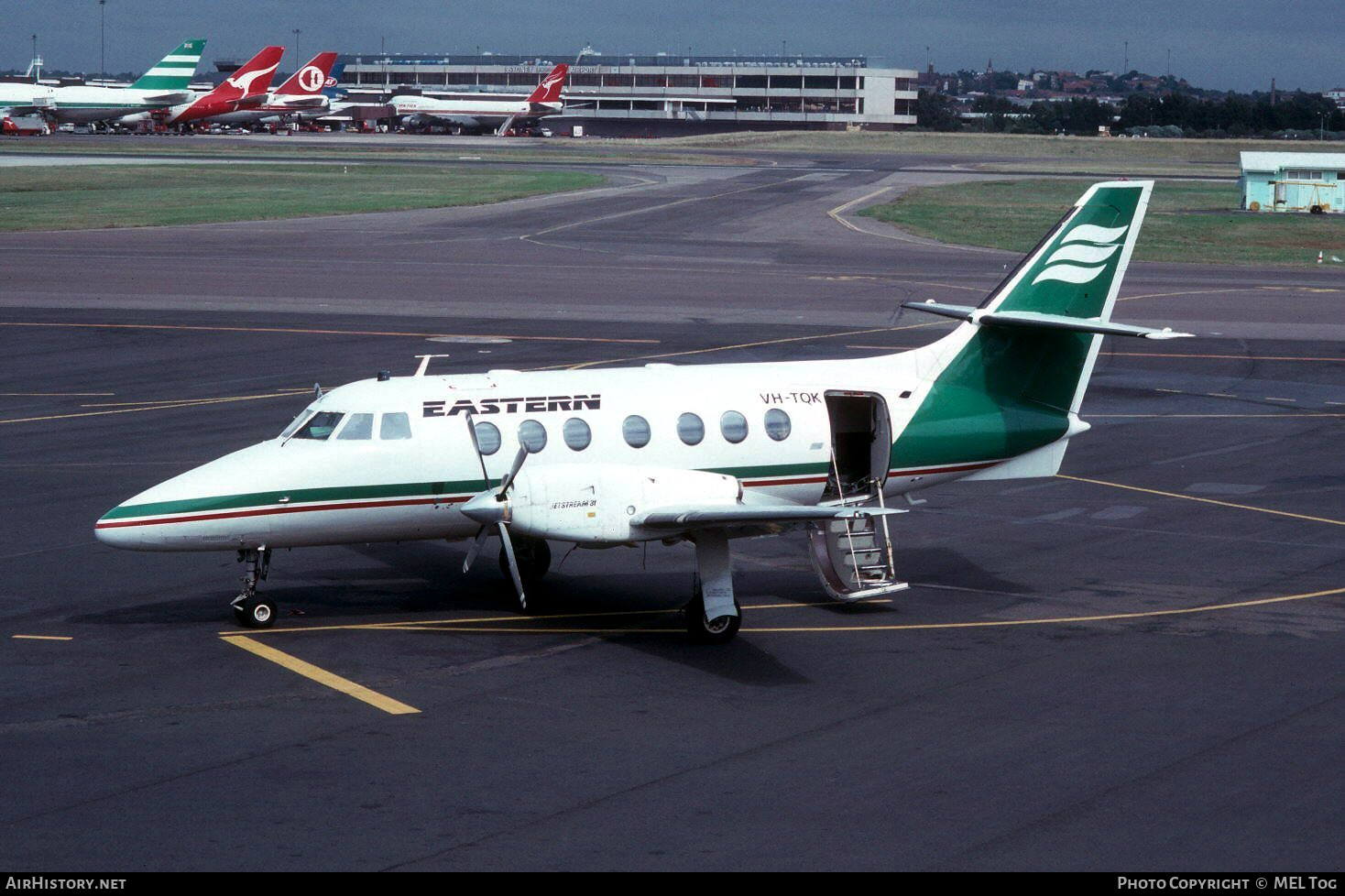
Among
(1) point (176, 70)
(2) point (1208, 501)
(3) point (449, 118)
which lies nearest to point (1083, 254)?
(2) point (1208, 501)

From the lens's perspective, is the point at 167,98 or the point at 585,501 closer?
the point at 585,501

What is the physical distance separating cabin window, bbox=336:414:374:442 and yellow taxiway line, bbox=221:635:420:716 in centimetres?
308

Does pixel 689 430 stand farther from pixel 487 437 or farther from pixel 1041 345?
pixel 1041 345

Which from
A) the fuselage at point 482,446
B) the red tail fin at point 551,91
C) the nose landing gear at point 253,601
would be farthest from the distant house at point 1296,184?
the red tail fin at point 551,91

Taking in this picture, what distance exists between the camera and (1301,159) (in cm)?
9531

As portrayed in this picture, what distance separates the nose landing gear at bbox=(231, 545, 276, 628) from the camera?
20.8 m

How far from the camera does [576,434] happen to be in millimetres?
21594

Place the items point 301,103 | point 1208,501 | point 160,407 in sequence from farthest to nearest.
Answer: point 301,103
point 160,407
point 1208,501

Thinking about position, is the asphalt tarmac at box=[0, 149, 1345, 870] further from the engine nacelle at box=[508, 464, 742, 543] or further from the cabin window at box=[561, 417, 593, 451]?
the cabin window at box=[561, 417, 593, 451]

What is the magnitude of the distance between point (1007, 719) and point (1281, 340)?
A: 37.0 m

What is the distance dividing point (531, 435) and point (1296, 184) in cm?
8387

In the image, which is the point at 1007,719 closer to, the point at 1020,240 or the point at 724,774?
the point at 724,774

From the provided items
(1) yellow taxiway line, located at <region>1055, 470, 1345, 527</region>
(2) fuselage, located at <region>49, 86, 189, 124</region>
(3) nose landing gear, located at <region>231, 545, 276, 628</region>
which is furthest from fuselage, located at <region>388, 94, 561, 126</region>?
(3) nose landing gear, located at <region>231, 545, 276, 628</region>

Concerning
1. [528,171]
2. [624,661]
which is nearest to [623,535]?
[624,661]
